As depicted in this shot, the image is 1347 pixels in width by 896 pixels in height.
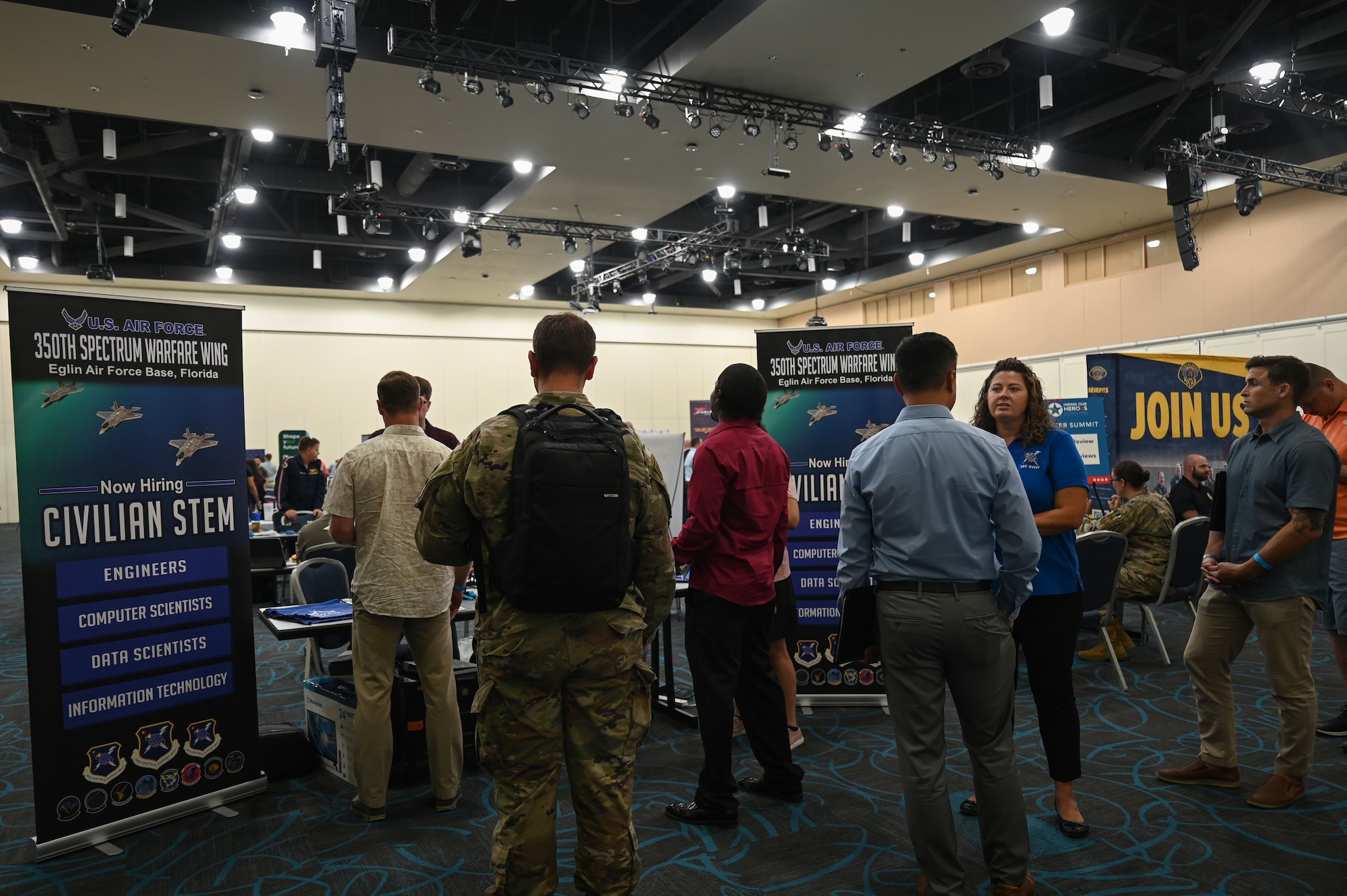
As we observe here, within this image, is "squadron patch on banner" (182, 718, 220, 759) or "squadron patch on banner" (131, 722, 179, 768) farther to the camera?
"squadron patch on banner" (182, 718, 220, 759)

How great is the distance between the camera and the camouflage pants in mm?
1967

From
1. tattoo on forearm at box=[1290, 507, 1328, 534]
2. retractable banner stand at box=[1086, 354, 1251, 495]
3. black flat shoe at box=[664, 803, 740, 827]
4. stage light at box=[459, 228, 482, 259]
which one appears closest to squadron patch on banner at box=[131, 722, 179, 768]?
black flat shoe at box=[664, 803, 740, 827]

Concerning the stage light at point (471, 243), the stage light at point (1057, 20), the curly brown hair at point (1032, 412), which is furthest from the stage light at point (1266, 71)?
the stage light at point (471, 243)

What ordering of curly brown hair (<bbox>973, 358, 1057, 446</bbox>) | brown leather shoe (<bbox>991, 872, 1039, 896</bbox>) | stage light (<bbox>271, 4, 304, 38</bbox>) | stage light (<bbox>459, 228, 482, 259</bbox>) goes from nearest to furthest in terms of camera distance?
brown leather shoe (<bbox>991, 872, 1039, 896</bbox>) → curly brown hair (<bbox>973, 358, 1057, 446</bbox>) → stage light (<bbox>271, 4, 304, 38</bbox>) → stage light (<bbox>459, 228, 482, 259</bbox>)

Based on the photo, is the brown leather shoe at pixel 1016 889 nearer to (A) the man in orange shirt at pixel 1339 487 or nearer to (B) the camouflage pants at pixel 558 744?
(B) the camouflage pants at pixel 558 744

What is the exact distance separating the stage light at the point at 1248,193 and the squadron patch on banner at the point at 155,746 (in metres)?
11.8

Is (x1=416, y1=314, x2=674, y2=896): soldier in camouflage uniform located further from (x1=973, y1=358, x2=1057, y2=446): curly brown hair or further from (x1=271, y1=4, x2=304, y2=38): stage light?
(x1=271, y1=4, x2=304, y2=38): stage light

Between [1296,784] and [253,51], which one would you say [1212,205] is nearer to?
[1296,784]

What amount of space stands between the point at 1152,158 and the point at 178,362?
1147cm

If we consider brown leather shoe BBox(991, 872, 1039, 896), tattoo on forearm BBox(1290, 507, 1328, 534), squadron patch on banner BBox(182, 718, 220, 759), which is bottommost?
brown leather shoe BBox(991, 872, 1039, 896)

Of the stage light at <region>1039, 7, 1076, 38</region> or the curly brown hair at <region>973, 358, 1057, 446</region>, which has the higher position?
the stage light at <region>1039, 7, 1076, 38</region>

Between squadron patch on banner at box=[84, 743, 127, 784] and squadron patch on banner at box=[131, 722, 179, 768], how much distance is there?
5 centimetres

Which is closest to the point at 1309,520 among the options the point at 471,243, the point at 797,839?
the point at 797,839

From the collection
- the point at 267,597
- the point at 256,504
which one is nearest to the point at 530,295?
the point at 256,504
